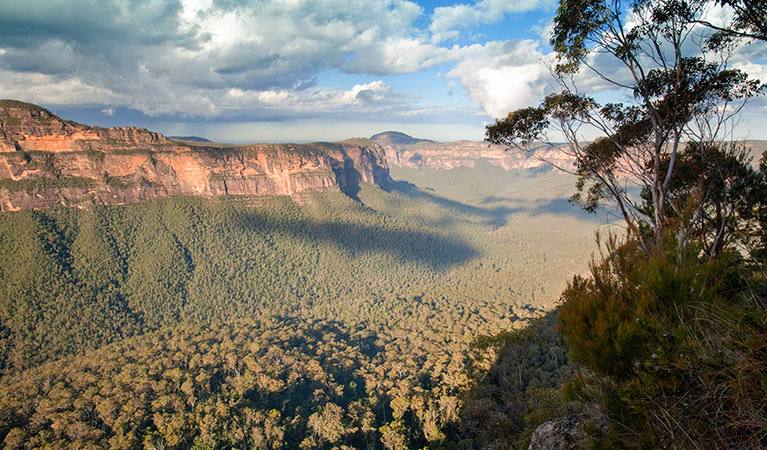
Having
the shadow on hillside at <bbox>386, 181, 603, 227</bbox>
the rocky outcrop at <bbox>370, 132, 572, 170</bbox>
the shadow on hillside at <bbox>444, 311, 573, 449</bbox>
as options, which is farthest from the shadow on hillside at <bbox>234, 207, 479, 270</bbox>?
the rocky outcrop at <bbox>370, 132, 572, 170</bbox>

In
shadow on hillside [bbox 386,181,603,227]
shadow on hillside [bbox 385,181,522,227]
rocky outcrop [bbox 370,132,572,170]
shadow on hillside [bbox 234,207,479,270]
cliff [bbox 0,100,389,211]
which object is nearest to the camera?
cliff [bbox 0,100,389,211]

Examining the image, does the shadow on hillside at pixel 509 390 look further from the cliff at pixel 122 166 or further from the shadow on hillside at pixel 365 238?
the cliff at pixel 122 166

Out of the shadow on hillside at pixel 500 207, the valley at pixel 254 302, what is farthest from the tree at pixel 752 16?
the shadow on hillside at pixel 500 207

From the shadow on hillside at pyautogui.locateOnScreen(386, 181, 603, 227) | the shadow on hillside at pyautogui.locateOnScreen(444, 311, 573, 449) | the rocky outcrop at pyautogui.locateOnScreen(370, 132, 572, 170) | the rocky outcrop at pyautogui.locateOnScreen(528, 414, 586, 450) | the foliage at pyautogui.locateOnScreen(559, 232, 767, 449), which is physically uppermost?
the rocky outcrop at pyautogui.locateOnScreen(370, 132, 572, 170)

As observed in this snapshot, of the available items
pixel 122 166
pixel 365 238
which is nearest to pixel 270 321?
pixel 365 238

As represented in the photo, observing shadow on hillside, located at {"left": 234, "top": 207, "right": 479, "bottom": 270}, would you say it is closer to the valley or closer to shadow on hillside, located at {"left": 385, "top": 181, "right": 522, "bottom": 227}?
the valley

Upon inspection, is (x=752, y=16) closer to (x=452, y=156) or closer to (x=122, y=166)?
(x=122, y=166)
